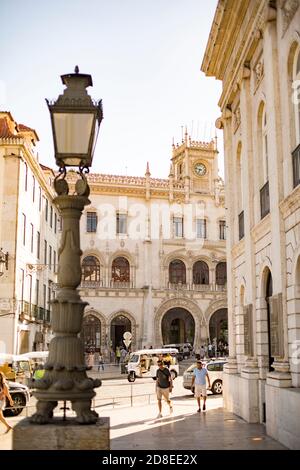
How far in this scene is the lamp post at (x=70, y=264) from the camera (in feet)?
16.4

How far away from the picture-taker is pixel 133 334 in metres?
48.8

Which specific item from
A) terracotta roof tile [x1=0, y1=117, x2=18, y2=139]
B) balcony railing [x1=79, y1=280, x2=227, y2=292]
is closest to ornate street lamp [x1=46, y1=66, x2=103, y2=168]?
terracotta roof tile [x1=0, y1=117, x2=18, y2=139]

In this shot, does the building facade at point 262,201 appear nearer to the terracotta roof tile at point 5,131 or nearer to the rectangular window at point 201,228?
the terracotta roof tile at point 5,131

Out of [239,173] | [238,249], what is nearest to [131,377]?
[238,249]

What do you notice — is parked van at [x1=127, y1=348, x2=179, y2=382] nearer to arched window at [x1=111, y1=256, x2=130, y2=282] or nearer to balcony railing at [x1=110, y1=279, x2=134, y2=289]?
balcony railing at [x1=110, y1=279, x2=134, y2=289]

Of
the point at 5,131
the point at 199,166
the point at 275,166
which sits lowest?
the point at 275,166

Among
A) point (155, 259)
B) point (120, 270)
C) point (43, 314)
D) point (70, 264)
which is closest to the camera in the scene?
point (70, 264)

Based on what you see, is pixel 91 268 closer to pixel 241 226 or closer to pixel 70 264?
pixel 241 226

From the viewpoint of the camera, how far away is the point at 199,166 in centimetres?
5425

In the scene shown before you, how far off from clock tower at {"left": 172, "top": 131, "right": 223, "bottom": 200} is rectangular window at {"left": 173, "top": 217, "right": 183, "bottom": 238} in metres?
2.62

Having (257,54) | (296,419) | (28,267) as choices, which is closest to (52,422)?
(296,419)

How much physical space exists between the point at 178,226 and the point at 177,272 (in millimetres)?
4207

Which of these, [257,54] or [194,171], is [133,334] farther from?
[257,54]

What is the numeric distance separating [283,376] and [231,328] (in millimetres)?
7112
